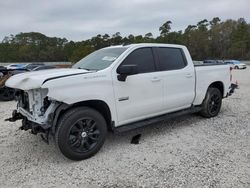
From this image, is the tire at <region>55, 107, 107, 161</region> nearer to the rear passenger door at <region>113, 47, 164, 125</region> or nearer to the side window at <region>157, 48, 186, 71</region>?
the rear passenger door at <region>113, 47, 164, 125</region>

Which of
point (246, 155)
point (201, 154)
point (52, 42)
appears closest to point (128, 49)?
point (201, 154)

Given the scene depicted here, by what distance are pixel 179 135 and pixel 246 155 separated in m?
1.32

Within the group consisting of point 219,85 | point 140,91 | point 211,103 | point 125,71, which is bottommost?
point 211,103

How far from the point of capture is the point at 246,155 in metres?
4.15

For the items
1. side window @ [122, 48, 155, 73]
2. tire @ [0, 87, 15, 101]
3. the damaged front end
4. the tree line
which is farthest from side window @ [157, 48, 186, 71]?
the tree line

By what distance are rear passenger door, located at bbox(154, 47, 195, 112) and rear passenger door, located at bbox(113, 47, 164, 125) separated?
0.20m

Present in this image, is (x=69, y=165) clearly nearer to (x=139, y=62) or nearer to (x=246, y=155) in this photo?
(x=139, y=62)

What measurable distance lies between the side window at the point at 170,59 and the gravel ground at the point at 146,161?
1337mm

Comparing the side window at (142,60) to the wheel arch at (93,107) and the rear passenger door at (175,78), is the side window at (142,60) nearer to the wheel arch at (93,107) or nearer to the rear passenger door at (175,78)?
the rear passenger door at (175,78)

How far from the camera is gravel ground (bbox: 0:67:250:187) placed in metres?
3.44

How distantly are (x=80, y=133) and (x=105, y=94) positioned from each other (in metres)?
0.72

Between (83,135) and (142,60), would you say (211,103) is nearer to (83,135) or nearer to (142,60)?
(142,60)

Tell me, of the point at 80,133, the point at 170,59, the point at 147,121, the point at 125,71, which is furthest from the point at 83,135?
the point at 170,59

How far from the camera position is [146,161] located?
3990 mm
